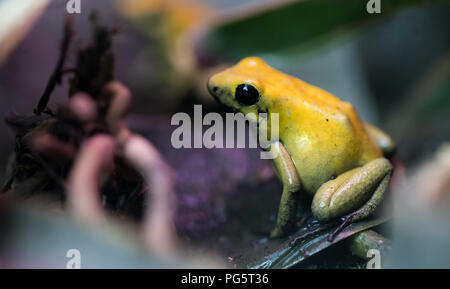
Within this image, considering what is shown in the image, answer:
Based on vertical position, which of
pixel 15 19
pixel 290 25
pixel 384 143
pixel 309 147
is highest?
pixel 290 25

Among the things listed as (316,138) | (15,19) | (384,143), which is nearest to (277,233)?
(316,138)

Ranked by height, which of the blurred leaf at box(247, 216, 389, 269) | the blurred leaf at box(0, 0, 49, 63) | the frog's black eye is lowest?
the blurred leaf at box(247, 216, 389, 269)

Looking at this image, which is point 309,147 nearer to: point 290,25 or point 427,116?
point 290,25

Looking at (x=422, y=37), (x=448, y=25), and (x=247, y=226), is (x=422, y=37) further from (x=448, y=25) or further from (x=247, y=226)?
(x=247, y=226)

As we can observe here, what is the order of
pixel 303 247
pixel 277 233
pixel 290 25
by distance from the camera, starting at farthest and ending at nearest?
pixel 290 25
pixel 277 233
pixel 303 247

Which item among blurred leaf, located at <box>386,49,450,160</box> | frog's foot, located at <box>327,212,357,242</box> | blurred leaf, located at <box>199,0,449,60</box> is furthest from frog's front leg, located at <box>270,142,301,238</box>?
blurred leaf, located at <box>386,49,450,160</box>

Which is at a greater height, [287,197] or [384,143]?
[384,143]

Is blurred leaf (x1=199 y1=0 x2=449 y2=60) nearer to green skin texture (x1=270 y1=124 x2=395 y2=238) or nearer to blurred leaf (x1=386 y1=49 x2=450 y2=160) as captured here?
blurred leaf (x1=386 y1=49 x2=450 y2=160)

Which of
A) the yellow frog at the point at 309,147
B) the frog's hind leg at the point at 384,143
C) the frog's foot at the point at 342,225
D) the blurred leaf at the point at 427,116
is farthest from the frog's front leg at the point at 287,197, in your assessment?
the blurred leaf at the point at 427,116

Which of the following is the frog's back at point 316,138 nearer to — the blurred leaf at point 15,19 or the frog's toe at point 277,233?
the frog's toe at point 277,233
